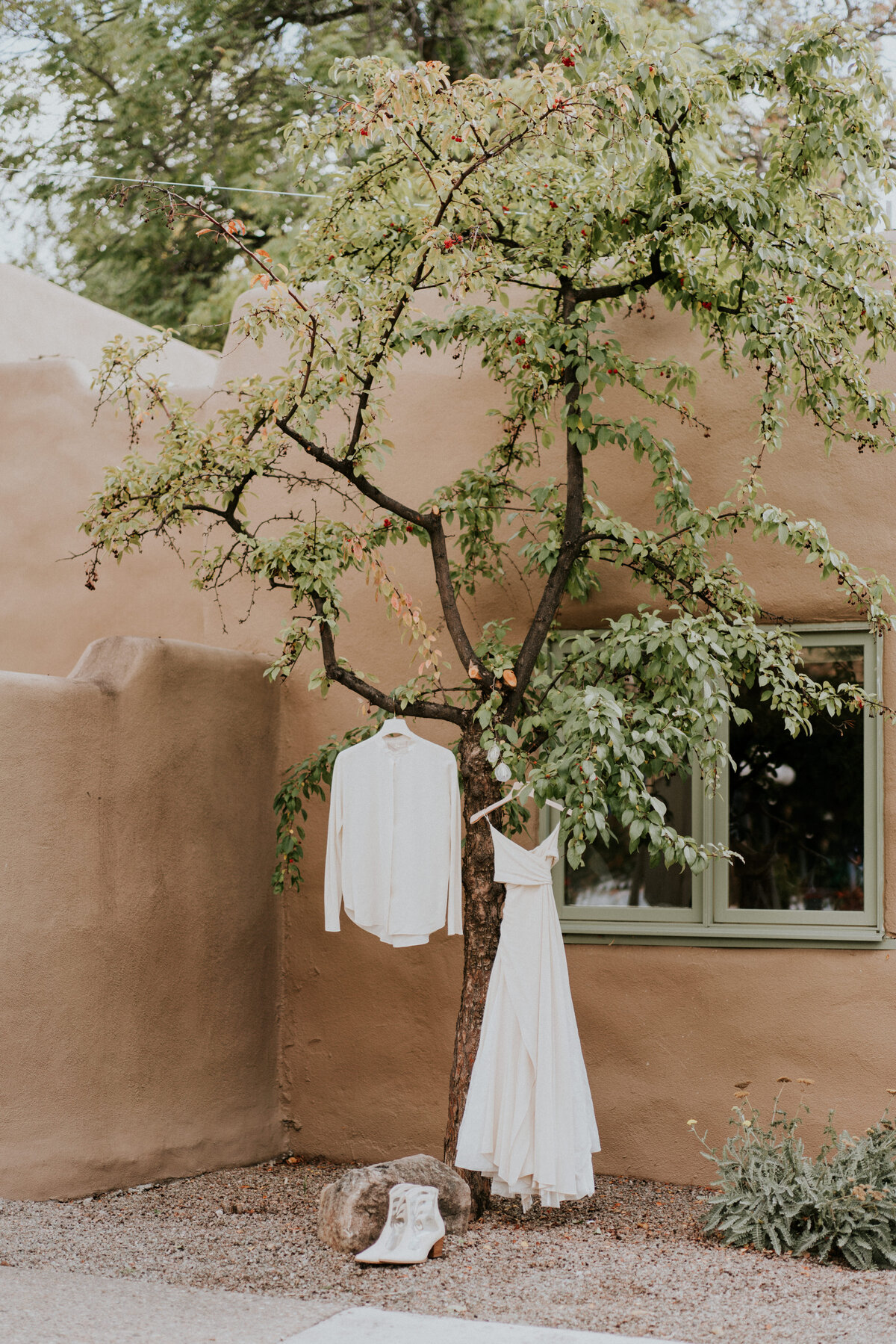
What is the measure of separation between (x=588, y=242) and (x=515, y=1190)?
12.8ft

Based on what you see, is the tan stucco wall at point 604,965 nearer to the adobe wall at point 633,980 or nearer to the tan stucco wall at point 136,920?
the adobe wall at point 633,980

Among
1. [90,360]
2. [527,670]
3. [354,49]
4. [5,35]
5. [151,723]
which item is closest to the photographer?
[527,670]

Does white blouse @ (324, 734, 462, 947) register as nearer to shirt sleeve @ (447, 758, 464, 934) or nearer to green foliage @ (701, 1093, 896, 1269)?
shirt sleeve @ (447, 758, 464, 934)

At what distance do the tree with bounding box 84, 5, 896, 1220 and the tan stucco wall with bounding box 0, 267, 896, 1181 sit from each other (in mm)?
258

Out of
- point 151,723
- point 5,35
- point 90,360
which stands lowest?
point 151,723

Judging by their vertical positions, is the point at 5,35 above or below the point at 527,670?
above

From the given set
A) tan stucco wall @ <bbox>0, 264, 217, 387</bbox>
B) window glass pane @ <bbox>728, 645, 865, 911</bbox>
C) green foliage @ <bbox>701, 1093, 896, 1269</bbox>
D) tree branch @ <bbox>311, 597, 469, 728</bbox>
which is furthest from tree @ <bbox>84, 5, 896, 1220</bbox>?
tan stucco wall @ <bbox>0, 264, 217, 387</bbox>

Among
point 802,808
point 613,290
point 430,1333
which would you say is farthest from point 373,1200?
point 613,290

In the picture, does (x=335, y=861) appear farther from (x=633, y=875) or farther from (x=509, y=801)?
(x=633, y=875)

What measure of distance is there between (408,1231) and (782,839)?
8.44 feet

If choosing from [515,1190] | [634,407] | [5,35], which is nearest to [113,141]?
[5,35]

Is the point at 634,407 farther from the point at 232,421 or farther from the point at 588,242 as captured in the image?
the point at 232,421

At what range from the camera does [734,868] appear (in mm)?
5906

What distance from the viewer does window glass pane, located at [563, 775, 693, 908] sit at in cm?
597
